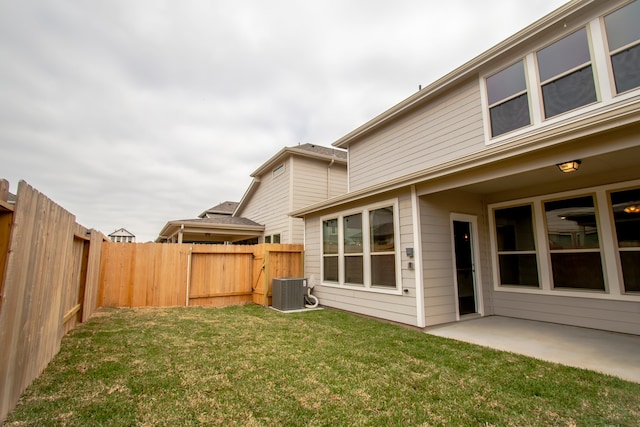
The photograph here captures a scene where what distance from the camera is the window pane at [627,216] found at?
456cm

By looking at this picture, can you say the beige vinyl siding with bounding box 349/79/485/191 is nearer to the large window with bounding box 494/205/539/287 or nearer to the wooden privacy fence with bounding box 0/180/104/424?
the large window with bounding box 494/205/539/287

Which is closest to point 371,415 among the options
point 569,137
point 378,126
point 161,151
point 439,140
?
point 569,137

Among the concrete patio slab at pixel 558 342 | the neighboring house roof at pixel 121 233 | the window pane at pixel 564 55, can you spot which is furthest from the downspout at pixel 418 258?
the neighboring house roof at pixel 121 233

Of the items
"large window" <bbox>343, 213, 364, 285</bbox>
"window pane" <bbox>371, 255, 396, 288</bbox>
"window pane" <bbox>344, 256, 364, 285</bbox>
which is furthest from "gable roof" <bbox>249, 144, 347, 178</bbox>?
"window pane" <bbox>371, 255, 396, 288</bbox>

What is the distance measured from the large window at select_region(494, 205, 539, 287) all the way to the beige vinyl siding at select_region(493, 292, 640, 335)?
0.31 metres

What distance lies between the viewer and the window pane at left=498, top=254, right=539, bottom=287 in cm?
573

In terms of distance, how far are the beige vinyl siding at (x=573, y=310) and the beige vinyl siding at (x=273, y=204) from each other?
6.98m

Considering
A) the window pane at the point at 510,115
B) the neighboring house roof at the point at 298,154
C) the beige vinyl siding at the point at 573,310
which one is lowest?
the beige vinyl siding at the point at 573,310

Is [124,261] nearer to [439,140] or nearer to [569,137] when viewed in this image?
[439,140]

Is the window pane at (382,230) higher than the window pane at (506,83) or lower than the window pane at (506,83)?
lower

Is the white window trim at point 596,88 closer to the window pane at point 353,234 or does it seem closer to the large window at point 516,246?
the large window at point 516,246

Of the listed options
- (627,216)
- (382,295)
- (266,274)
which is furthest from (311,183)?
(627,216)

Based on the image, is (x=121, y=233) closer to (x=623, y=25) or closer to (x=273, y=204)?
(x=273, y=204)

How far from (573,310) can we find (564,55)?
439cm
